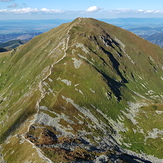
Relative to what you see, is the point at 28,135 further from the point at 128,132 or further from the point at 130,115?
the point at 130,115

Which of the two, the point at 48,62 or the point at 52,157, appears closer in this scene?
the point at 52,157

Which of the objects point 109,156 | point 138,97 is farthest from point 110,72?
point 109,156

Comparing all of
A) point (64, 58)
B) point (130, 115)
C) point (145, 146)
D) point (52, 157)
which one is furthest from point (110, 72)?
point (52, 157)

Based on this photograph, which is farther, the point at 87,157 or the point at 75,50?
the point at 75,50

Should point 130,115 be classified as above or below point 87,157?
below

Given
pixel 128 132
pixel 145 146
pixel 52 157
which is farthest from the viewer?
pixel 128 132

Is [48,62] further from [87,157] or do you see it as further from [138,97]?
[87,157]

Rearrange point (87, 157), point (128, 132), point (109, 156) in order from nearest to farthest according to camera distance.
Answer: point (87, 157) < point (109, 156) < point (128, 132)

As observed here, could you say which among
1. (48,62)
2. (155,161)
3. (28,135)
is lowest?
(155,161)

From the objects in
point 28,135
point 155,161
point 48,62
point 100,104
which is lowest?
point 155,161
